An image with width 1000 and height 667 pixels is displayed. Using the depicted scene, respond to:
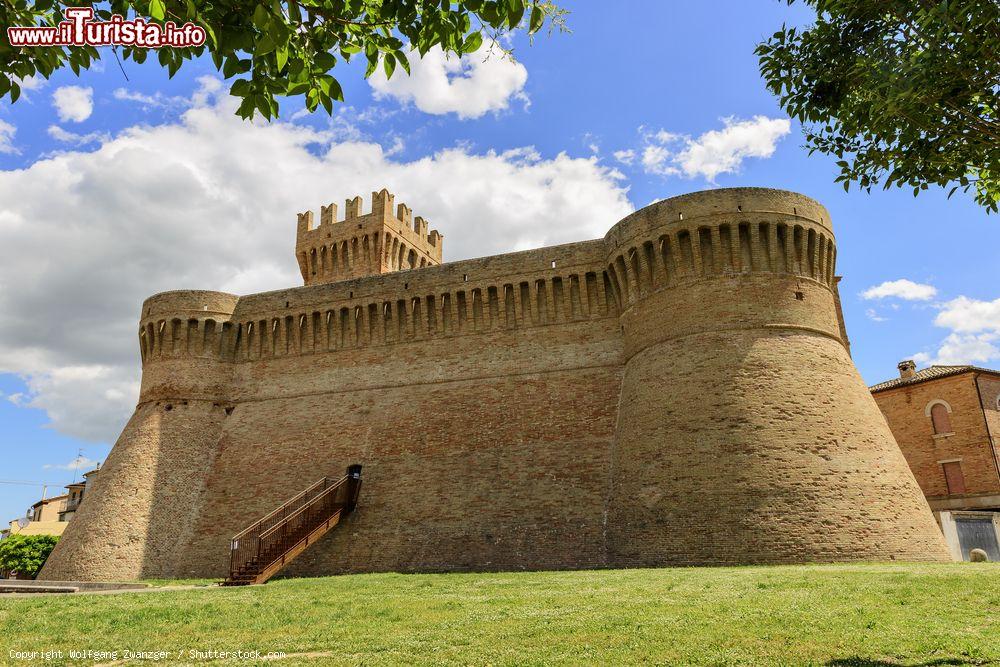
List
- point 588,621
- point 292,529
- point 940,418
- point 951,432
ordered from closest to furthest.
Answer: point 588,621, point 292,529, point 951,432, point 940,418

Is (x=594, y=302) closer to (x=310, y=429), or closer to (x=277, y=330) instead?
A: (x=310, y=429)

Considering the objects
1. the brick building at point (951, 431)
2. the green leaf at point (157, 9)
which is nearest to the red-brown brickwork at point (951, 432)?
the brick building at point (951, 431)

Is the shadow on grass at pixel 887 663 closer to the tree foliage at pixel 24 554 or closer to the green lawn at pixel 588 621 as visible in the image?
the green lawn at pixel 588 621

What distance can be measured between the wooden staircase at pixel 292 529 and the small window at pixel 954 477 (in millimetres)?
26061

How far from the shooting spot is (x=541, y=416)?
21719 mm

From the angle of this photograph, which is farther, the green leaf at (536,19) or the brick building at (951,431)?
the brick building at (951,431)

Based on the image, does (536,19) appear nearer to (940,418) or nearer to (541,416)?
(541,416)

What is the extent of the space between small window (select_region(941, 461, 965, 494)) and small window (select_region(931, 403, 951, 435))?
149 cm

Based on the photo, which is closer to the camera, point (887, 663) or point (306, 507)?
point (887, 663)

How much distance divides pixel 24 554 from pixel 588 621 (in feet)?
141

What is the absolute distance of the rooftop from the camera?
30359mm

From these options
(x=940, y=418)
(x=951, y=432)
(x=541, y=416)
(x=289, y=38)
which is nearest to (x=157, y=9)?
(x=289, y=38)

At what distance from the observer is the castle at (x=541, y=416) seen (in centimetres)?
1734

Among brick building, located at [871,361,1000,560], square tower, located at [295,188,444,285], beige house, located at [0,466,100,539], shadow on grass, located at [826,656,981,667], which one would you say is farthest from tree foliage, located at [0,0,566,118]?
beige house, located at [0,466,100,539]
